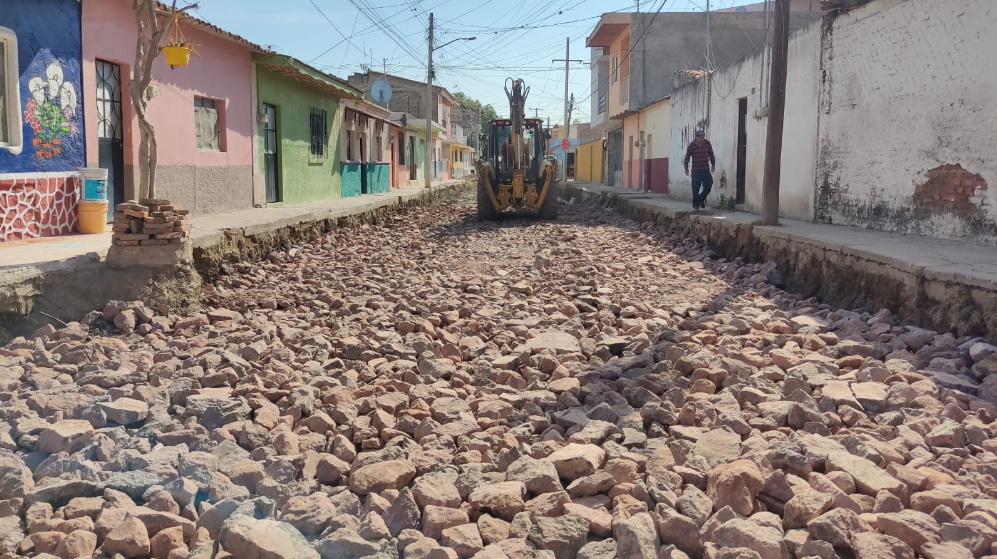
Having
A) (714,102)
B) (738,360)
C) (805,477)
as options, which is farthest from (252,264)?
(714,102)

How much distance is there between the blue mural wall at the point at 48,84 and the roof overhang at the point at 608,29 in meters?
21.7

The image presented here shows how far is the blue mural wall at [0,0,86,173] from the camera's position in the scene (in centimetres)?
794

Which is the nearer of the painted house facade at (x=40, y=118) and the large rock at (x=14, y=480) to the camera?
the large rock at (x=14, y=480)

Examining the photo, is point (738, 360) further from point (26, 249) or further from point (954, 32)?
point (26, 249)

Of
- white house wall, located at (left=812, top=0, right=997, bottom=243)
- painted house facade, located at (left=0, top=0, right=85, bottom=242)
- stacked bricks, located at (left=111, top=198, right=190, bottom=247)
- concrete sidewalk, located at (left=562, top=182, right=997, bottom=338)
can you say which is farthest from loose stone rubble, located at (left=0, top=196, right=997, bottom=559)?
painted house facade, located at (left=0, top=0, right=85, bottom=242)

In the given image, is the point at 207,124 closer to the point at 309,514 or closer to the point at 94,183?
the point at 94,183

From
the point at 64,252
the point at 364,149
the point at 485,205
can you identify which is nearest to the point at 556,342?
the point at 64,252

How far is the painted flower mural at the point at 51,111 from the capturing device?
8117mm

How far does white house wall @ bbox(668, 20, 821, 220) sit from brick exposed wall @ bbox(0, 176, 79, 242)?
1003 cm

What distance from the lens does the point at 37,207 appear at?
8156mm

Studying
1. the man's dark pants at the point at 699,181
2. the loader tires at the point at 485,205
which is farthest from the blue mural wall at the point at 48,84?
the man's dark pants at the point at 699,181

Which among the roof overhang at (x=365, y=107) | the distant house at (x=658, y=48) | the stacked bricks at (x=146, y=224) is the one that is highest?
the distant house at (x=658, y=48)

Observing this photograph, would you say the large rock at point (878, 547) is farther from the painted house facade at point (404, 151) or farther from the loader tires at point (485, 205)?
the painted house facade at point (404, 151)

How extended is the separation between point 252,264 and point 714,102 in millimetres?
11841
